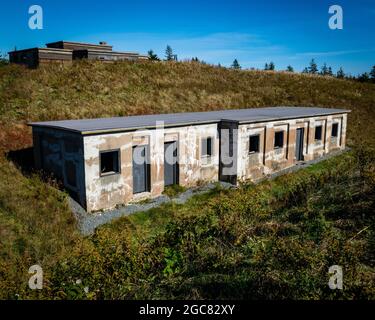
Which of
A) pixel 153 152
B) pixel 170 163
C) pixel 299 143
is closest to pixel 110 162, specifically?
pixel 153 152

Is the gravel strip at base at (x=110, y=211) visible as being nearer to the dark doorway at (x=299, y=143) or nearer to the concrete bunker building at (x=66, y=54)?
the dark doorway at (x=299, y=143)

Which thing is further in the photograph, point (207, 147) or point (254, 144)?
point (254, 144)

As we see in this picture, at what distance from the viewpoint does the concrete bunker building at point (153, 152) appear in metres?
13.9

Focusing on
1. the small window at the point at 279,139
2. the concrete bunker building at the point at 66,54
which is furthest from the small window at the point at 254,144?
the concrete bunker building at the point at 66,54

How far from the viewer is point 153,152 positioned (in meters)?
15.6

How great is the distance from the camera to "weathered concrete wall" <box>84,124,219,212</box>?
1377 centimetres

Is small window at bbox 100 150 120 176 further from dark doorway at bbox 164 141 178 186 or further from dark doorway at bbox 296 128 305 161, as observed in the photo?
dark doorway at bbox 296 128 305 161

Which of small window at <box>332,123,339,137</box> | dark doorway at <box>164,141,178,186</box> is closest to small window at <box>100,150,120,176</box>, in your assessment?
dark doorway at <box>164,141,178,186</box>

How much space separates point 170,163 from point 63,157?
4.97 metres

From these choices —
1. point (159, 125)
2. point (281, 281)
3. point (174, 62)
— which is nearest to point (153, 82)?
point (174, 62)

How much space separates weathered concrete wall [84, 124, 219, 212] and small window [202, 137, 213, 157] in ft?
0.67

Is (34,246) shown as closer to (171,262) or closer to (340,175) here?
(171,262)

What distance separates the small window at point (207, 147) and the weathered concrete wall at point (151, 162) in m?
0.20

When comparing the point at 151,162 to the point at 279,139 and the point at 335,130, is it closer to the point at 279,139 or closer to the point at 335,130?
the point at 279,139
